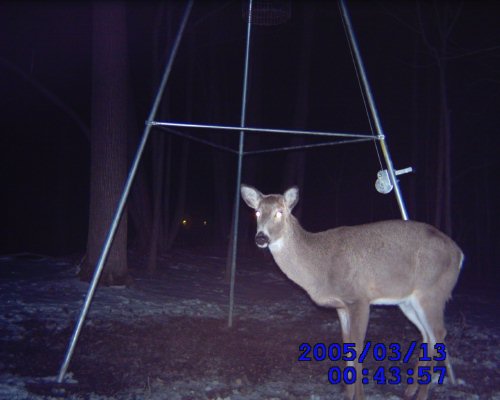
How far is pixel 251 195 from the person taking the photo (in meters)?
5.53

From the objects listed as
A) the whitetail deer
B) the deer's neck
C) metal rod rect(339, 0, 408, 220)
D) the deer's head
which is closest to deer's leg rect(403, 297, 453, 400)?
the whitetail deer

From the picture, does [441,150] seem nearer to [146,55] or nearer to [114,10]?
[146,55]

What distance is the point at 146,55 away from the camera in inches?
607

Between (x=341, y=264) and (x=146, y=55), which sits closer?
(x=341, y=264)

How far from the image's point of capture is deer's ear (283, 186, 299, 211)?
5.40m

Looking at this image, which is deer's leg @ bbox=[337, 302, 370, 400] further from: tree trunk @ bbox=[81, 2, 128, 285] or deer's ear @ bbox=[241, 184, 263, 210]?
tree trunk @ bbox=[81, 2, 128, 285]

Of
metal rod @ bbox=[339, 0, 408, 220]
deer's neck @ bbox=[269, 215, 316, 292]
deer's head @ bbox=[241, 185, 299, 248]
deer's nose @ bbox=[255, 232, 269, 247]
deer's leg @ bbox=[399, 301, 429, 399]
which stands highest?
metal rod @ bbox=[339, 0, 408, 220]

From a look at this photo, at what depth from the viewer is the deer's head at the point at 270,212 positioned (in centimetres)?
511

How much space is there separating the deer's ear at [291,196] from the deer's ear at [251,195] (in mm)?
286

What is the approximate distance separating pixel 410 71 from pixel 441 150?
8770 millimetres

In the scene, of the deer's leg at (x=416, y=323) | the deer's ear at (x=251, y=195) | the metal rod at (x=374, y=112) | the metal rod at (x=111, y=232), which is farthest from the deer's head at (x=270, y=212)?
the deer's leg at (x=416, y=323)

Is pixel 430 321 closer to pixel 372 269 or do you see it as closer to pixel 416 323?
pixel 416 323

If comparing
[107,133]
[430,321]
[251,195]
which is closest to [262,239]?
[251,195]

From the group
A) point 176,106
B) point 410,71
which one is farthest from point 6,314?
point 410,71
